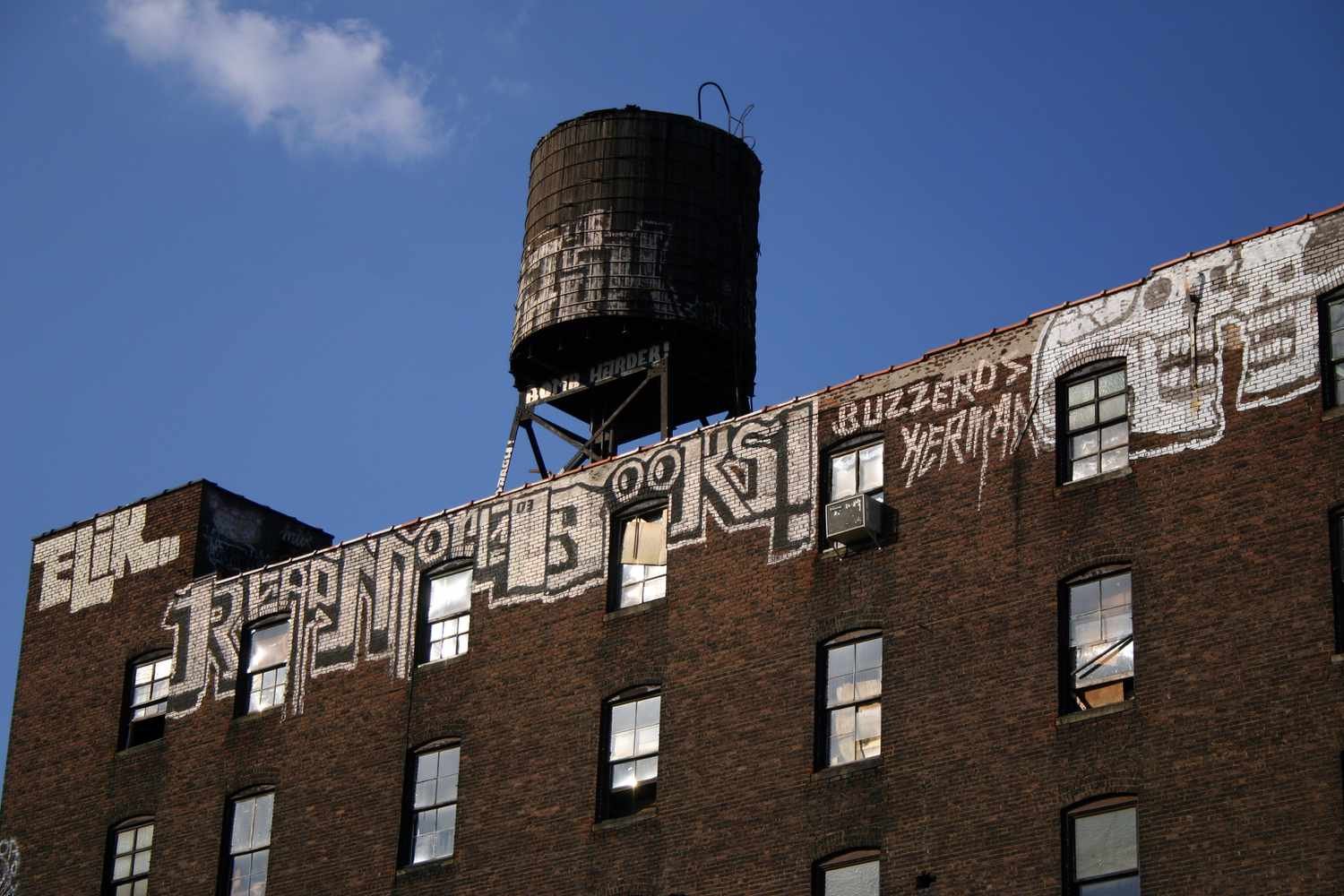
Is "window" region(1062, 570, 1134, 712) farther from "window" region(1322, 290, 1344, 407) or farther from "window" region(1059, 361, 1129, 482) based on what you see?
"window" region(1322, 290, 1344, 407)

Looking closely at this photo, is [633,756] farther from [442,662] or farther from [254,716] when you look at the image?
[254,716]

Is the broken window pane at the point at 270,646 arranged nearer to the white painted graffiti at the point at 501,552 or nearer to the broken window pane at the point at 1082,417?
the white painted graffiti at the point at 501,552

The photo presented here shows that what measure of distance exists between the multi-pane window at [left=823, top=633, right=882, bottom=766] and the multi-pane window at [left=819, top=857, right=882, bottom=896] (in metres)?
1.56

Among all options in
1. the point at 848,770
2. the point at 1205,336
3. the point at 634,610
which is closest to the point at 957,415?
the point at 1205,336

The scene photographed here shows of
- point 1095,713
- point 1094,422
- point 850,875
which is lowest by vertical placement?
point 850,875

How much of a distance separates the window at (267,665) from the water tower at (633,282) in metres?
5.46

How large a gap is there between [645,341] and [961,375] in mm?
10647

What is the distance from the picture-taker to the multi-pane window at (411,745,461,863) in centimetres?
3947

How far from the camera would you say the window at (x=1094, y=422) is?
3422 centimetres

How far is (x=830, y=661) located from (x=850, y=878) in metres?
3.38

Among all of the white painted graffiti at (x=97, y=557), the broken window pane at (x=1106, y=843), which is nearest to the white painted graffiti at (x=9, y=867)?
the white painted graffiti at (x=97, y=557)

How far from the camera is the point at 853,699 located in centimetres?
3534

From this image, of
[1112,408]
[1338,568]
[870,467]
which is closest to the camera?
[1338,568]

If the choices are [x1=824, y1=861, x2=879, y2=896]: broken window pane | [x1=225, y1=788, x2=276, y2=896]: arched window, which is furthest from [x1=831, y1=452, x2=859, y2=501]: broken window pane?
[x1=225, y1=788, x2=276, y2=896]: arched window
